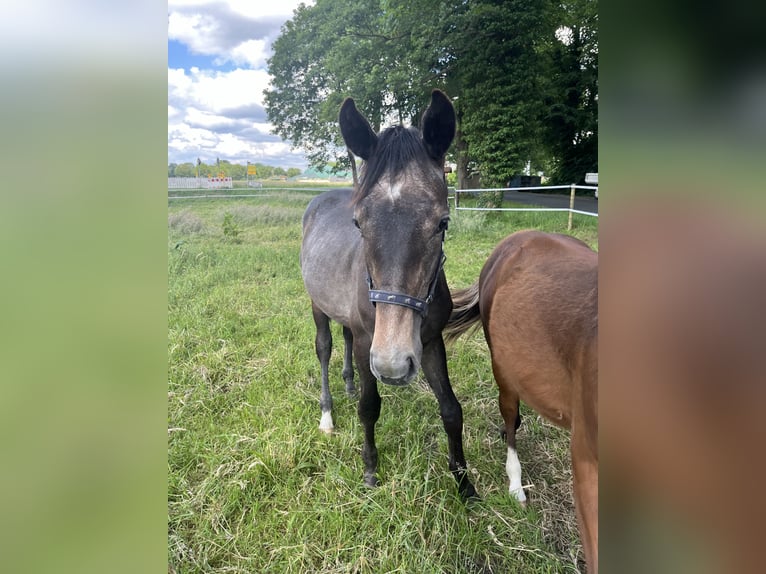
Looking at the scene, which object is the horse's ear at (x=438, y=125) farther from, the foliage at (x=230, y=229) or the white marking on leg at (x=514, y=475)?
the foliage at (x=230, y=229)

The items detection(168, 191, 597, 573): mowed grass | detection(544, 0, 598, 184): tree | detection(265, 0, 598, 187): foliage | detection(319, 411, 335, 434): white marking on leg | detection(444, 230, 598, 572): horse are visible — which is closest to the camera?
detection(544, 0, 598, 184): tree

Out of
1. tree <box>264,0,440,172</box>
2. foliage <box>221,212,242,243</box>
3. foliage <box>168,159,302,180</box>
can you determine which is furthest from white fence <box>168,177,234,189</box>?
foliage <box>221,212,242,243</box>

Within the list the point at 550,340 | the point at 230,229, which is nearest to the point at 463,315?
the point at 550,340

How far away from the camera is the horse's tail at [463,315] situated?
255 cm

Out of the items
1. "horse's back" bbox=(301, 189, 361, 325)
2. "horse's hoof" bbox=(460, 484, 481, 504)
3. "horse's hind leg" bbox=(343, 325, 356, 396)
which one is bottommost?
"horse's hoof" bbox=(460, 484, 481, 504)

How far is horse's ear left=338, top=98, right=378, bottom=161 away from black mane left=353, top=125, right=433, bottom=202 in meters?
0.05

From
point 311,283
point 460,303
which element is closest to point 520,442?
point 460,303

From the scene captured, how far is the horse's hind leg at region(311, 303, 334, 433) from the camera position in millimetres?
2568

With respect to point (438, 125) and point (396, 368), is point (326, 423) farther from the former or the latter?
point (438, 125)

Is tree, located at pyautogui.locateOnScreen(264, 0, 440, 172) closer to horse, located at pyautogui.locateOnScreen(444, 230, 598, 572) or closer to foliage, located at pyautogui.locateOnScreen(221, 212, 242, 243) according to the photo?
horse, located at pyautogui.locateOnScreen(444, 230, 598, 572)

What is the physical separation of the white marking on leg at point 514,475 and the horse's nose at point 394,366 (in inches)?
42.8

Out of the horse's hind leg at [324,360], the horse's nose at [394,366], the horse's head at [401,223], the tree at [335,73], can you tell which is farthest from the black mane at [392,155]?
the horse's hind leg at [324,360]
